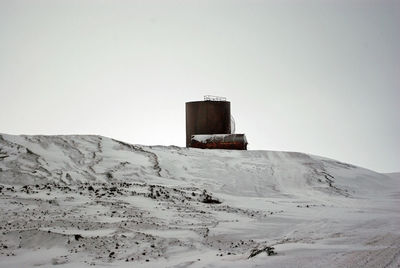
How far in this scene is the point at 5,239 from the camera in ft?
18.0

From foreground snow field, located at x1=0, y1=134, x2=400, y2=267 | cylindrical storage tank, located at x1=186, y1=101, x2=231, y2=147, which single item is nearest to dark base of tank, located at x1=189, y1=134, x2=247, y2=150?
cylindrical storage tank, located at x1=186, y1=101, x2=231, y2=147

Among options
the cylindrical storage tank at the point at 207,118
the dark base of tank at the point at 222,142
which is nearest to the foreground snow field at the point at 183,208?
the dark base of tank at the point at 222,142

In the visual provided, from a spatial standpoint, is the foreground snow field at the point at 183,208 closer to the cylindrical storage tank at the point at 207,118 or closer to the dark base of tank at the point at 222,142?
the dark base of tank at the point at 222,142

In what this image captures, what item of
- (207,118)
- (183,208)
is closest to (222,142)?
(207,118)

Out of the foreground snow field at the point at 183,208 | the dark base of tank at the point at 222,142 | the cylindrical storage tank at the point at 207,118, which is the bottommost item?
the foreground snow field at the point at 183,208

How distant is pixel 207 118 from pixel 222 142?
118 inches

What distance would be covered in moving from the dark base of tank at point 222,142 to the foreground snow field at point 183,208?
2829 millimetres

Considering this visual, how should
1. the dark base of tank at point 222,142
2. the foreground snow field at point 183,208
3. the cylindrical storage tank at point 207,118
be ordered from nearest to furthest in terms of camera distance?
the foreground snow field at point 183,208 → the dark base of tank at point 222,142 → the cylindrical storage tank at point 207,118

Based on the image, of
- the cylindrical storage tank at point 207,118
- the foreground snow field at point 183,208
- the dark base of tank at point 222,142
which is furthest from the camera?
the cylindrical storage tank at point 207,118

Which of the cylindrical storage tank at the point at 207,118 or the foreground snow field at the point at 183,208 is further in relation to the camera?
the cylindrical storage tank at the point at 207,118

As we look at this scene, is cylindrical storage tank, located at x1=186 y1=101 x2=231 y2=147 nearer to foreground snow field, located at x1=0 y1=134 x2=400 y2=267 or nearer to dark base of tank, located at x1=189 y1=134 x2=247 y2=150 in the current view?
dark base of tank, located at x1=189 y1=134 x2=247 y2=150

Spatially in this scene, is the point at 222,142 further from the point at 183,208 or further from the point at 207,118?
the point at 183,208

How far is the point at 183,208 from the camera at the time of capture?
26.5 ft

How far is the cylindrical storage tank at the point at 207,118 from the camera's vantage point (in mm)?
21062
